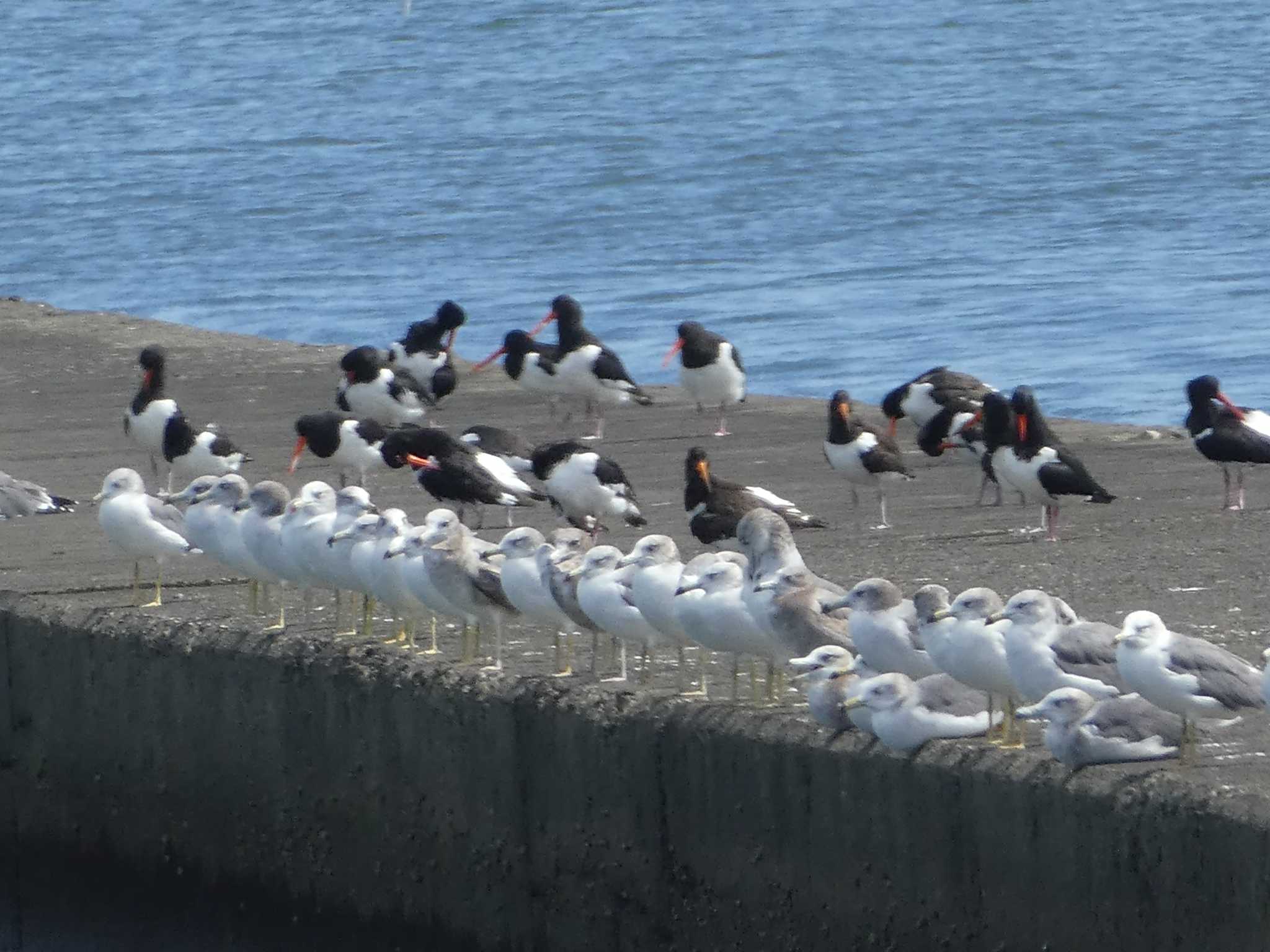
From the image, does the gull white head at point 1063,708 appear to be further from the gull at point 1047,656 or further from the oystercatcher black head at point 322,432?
the oystercatcher black head at point 322,432

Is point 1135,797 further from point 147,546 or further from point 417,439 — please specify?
point 417,439

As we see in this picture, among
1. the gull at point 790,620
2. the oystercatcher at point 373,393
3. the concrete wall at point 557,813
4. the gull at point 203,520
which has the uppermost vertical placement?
the oystercatcher at point 373,393

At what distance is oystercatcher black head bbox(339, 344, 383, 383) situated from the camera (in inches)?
645

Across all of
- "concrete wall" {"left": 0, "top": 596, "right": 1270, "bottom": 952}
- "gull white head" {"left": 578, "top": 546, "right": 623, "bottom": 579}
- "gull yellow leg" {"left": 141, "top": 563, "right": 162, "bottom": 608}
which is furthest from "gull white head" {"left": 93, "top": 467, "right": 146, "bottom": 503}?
"gull white head" {"left": 578, "top": 546, "right": 623, "bottom": 579}

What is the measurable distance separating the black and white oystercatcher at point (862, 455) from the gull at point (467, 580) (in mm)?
4100

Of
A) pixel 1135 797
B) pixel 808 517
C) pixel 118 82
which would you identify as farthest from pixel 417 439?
pixel 118 82

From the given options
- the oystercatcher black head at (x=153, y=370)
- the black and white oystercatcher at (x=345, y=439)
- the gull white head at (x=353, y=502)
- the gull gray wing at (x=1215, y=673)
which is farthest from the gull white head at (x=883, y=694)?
the oystercatcher black head at (x=153, y=370)

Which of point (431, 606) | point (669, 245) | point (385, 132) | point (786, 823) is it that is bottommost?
point (786, 823)

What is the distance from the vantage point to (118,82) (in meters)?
59.3

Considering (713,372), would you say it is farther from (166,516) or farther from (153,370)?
(166,516)

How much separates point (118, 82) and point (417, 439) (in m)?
47.8

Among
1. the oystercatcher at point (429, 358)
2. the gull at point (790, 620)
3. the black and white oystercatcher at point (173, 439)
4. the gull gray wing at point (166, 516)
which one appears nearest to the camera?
the gull at point (790, 620)

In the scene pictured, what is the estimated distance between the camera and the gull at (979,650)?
8.17 metres

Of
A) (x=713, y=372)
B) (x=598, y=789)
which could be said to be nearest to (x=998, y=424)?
(x=713, y=372)
